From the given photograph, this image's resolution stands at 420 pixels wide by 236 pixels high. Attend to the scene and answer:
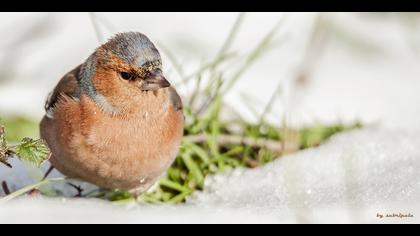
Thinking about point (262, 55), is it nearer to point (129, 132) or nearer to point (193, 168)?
point (193, 168)

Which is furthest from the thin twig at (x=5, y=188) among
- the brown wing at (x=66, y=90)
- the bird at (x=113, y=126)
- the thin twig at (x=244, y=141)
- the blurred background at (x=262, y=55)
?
the blurred background at (x=262, y=55)

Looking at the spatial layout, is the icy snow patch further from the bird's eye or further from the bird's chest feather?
the bird's eye

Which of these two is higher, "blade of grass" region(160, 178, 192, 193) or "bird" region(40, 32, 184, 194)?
"bird" region(40, 32, 184, 194)

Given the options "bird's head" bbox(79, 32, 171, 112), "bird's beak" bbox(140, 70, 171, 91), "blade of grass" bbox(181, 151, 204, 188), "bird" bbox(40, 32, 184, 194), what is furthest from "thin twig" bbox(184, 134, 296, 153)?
"bird's beak" bbox(140, 70, 171, 91)

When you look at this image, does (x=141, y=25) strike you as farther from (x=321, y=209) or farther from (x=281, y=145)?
(x=321, y=209)

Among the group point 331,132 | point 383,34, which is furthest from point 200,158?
point 383,34

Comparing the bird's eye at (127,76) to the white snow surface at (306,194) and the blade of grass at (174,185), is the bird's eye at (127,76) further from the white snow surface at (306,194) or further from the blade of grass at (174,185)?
the blade of grass at (174,185)
